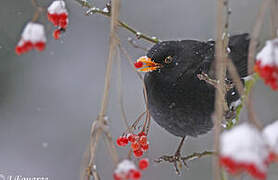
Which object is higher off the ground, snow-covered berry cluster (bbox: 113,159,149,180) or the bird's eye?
the bird's eye

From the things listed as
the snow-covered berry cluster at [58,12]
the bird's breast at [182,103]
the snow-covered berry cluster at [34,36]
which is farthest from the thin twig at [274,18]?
the bird's breast at [182,103]

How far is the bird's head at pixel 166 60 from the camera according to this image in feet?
8.23

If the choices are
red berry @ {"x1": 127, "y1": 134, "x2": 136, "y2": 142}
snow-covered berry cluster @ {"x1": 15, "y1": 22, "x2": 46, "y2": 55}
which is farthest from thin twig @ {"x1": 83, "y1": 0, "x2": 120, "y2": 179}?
red berry @ {"x1": 127, "y1": 134, "x2": 136, "y2": 142}

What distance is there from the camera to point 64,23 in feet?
4.99

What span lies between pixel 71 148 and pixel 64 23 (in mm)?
4339

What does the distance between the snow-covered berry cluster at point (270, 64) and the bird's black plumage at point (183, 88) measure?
143 cm

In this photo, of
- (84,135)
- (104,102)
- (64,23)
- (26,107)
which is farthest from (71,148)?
(104,102)

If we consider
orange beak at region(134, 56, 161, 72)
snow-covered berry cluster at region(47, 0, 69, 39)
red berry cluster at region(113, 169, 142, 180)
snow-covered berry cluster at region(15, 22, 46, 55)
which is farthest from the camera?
orange beak at region(134, 56, 161, 72)

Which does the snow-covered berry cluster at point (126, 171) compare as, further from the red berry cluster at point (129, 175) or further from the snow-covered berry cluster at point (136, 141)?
the snow-covered berry cluster at point (136, 141)

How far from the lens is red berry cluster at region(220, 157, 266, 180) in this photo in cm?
87

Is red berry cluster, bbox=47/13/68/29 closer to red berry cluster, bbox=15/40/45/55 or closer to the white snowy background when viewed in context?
red berry cluster, bbox=15/40/45/55

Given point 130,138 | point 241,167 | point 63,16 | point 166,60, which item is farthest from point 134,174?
point 166,60

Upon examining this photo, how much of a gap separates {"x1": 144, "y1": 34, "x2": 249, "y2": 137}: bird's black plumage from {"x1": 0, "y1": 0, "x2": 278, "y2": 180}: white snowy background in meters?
2.77

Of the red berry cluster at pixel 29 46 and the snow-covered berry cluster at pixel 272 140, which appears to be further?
the red berry cluster at pixel 29 46
